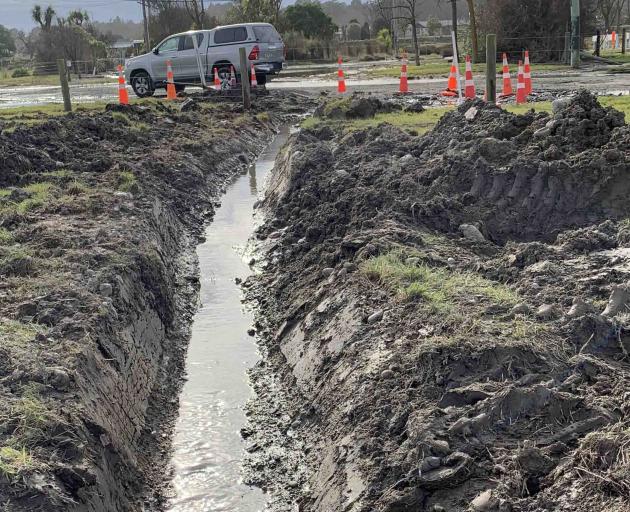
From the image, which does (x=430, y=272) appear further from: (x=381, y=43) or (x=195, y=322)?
(x=381, y=43)

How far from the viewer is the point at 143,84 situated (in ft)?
76.9

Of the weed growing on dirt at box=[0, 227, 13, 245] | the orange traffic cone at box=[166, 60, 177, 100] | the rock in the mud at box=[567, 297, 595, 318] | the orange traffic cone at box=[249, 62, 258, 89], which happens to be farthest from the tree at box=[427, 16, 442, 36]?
the rock in the mud at box=[567, 297, 595, 318]

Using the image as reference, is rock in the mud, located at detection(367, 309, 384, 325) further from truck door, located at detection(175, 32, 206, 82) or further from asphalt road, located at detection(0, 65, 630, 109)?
truck door, located at detection(175, 32, 206, 82)

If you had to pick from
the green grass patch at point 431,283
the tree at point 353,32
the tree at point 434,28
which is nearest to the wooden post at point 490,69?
the green grass patch at point 431,283

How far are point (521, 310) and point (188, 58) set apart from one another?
792 inches

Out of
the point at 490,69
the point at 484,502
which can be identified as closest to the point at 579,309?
the point at 484,502

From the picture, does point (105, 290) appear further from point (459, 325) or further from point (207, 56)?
point (207, 56)

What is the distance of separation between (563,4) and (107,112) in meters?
21.4

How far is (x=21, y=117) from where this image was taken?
16.7 metres

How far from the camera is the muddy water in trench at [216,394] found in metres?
4.98

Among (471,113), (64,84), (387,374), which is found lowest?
(387,374)

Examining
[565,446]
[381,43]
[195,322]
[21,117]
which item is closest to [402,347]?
[565,446]

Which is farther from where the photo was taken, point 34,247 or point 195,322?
point 195,322

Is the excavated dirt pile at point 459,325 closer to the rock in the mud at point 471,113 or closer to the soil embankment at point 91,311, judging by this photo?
the rock in the mud at point 471,113
